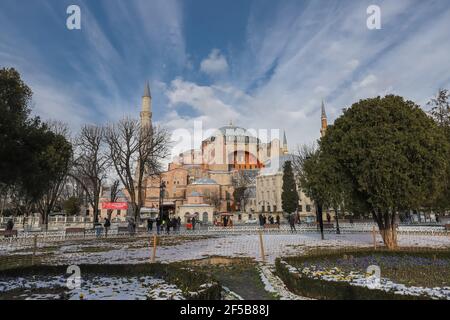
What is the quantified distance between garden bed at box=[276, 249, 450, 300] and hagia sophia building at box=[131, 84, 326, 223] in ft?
115

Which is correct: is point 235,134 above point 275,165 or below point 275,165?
above

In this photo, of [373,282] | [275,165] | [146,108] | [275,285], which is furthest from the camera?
[275,165]

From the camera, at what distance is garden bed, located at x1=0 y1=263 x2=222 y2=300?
636cm

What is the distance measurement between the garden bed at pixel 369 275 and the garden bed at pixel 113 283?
2057 mm

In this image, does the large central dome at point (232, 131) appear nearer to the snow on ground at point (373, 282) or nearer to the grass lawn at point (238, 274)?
the grass lawn at point (238, 274)

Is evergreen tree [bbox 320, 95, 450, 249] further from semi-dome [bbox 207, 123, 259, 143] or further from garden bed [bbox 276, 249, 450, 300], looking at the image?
semi-dome [bbox 207, 123, 259, 143]

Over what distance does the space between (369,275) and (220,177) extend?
7508cm

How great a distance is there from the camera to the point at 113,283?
7.68m

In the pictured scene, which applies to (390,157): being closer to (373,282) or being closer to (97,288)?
(373,282)

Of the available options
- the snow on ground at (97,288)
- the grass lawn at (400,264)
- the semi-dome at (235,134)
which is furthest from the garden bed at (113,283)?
the semi-dome at (235,134)

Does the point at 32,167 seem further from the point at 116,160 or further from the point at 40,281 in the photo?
the point at 116,160

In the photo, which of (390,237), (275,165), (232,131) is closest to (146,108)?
(275,165)

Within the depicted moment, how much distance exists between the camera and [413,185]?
12.6m
